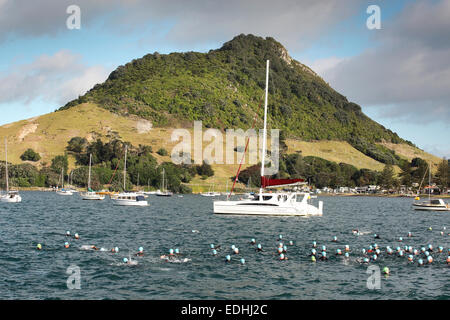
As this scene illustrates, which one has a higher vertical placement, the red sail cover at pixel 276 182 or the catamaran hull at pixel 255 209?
the red sail cover at pixel 276 182

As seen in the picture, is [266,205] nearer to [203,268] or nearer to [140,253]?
[140,253]

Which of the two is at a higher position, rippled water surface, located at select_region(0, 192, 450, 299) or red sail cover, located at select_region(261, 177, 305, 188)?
red sail cover, located at select_region(261, 177, 305, 188)

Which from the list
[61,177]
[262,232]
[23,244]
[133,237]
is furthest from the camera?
[61,177]

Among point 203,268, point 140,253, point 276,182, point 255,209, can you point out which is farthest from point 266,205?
point 203,268

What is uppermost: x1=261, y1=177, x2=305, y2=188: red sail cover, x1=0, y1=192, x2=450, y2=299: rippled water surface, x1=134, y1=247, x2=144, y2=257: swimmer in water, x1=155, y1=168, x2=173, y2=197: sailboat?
x1=261, y1=177, x2=305, y2=188: red sail cover

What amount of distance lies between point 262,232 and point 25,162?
159178 mm

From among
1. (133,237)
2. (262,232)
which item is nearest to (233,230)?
(262,232)

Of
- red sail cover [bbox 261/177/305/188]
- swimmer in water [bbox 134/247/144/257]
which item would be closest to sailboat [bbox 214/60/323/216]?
red sail cover [bbox 261/177/305/188]

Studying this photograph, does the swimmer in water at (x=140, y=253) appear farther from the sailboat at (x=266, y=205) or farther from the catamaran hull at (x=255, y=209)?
the catamaran hull at (x=255, y=209)

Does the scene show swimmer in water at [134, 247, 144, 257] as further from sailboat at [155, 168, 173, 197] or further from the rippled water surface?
sailboat at [155, 168, 173, 197]

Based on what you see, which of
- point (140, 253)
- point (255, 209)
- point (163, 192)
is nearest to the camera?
point (140, 253)

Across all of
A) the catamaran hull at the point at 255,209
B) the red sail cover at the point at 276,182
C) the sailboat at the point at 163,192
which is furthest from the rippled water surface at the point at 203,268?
the sailboat at the point at 163,192

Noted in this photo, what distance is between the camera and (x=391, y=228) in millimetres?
62406
